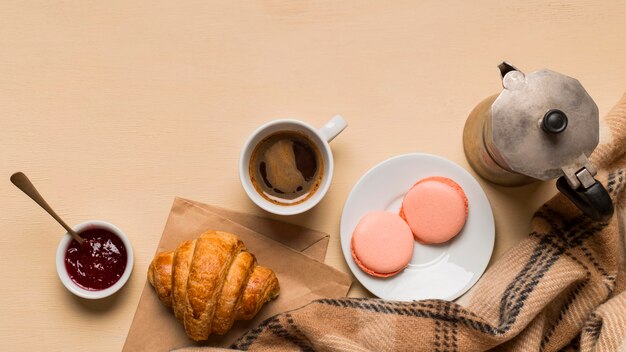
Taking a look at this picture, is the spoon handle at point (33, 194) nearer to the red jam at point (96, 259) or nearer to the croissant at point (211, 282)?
the red jam at point (96, 259)

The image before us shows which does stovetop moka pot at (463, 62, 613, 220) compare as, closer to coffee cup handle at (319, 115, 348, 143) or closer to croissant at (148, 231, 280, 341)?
coffee cup handle at (319, 115, 348, 143)

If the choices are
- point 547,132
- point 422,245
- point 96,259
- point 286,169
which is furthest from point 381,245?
point 96,259

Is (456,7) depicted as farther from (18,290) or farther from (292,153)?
(18,290)

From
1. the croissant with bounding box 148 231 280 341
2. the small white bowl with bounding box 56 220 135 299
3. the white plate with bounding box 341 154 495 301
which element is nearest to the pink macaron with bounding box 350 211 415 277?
the white plate with bounding box 341 154 495 301

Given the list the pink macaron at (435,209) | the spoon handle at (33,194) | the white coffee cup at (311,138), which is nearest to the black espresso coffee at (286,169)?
the white coffee cup at (311,138)

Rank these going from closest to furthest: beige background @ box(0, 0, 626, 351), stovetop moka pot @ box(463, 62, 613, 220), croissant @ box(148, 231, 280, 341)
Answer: stovetop moka pot @ box(463, 62, 613, 220)
croissant @ box(148, 231, 280, 341)
beige background @ box(0, 0, 626, 351)

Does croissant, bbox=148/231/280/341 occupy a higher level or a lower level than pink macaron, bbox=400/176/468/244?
lower

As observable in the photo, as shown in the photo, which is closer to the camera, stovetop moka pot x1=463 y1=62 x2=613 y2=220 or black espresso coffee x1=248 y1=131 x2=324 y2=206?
stovetop moka pot x1=463 y1=62 x2=613 y2=220
